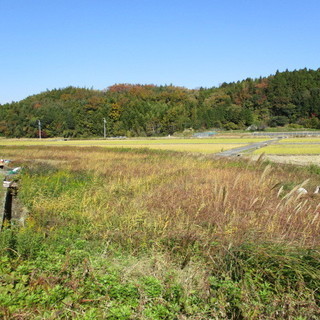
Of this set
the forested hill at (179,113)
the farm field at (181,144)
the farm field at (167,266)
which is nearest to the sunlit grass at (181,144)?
the farm field at (181,144)

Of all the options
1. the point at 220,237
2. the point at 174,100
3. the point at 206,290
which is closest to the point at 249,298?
the point at 206,290

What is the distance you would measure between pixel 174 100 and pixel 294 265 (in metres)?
89.6

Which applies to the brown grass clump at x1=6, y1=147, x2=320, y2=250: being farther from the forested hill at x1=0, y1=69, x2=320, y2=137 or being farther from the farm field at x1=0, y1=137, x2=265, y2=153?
the forested hill at x1=0, y1=69, x2=320, y2=137

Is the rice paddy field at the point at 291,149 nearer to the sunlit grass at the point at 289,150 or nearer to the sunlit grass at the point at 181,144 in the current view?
the sunlit grass at the point at 289,150

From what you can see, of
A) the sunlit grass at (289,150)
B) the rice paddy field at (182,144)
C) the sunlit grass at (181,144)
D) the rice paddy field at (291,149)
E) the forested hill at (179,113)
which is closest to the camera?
the rice paddy field at (291,149)

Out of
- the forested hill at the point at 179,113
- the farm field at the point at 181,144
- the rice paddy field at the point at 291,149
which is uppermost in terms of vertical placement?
the forested hill at the point at 179,113

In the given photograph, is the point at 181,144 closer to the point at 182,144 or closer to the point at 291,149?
the point at 182,144

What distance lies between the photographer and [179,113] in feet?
263

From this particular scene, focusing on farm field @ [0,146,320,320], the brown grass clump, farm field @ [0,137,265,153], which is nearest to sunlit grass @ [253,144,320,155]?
farm field @ [0,137,265,153]

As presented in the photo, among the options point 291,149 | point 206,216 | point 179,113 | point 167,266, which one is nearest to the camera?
point 167,266

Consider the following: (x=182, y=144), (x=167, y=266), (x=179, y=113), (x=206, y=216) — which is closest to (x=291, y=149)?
(x=182, y=144)

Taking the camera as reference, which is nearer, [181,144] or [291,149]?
[291,149]

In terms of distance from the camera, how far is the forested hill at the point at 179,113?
257 ft

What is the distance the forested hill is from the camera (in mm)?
78250
